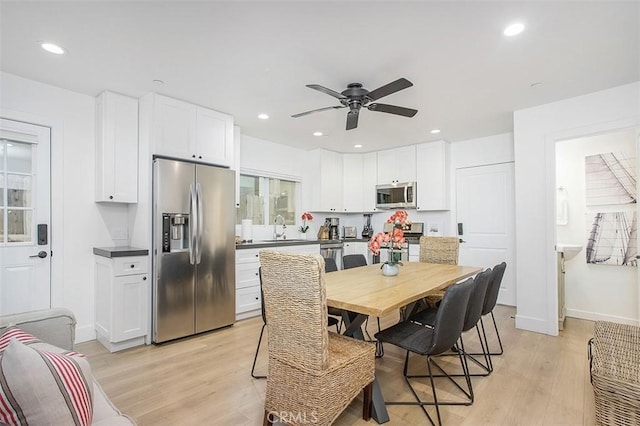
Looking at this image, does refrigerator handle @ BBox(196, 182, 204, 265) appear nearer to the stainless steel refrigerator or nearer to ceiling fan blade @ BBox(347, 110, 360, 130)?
the stainless steel refrigerator

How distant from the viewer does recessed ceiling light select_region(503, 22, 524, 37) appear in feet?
6.70

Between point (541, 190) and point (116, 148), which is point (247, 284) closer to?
point (116, 148)

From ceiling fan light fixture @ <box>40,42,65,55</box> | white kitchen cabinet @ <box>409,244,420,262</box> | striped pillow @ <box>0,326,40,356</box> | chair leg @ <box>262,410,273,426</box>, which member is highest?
ceiling fan light fixture @ <box>40,42,65,55</box>

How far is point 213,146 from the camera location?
361 cm

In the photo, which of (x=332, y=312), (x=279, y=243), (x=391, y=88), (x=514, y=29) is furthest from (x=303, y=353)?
(x=279, y=243)

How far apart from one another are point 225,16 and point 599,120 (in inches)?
140

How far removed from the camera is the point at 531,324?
353 cm

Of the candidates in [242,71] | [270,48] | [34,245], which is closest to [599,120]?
[270,48]

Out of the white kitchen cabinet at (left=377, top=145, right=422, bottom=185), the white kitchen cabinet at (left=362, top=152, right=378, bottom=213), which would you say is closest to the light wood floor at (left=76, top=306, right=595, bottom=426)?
the white kitchen cabinet at (left=377, top=145, right=422, bottom=185)

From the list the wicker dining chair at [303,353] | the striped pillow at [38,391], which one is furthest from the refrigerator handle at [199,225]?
the striped pillow at [38,391]

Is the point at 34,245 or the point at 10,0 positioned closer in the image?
the point at 10,0

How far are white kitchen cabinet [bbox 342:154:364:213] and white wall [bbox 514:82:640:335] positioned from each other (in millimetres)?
2663

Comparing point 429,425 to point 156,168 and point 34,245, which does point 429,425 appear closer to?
point 156,168

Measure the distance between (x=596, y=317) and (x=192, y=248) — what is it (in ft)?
15.5
